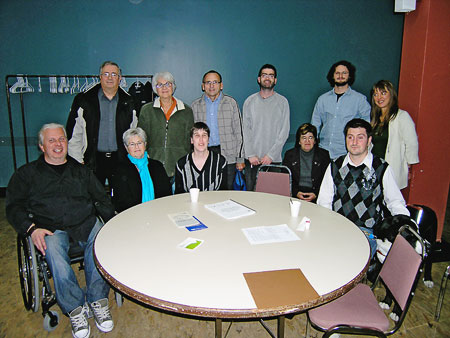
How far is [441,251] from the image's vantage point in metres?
2.53

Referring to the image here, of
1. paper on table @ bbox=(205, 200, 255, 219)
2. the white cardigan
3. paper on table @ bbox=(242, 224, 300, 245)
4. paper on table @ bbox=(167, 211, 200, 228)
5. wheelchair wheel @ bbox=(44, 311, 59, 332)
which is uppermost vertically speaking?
the white cardigan

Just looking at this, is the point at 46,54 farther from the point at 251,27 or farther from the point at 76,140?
the point at 251,27

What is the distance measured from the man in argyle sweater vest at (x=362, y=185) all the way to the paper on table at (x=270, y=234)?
0.80 metres

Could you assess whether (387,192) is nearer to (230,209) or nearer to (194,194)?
(230,209)

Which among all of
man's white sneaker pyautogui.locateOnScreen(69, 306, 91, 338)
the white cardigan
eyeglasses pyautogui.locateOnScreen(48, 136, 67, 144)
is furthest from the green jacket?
the white cardigan

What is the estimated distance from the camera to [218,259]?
1500 millimetres

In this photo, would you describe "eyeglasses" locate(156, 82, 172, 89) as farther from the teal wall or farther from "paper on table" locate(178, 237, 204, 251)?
the teal wall

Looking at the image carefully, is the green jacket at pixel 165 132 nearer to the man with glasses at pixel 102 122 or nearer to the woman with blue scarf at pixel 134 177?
the man with glasses at pixel 102 122

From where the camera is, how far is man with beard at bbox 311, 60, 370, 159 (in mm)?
3516

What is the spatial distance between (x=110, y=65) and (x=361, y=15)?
4461 mm

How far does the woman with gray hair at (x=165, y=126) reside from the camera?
10.7 feet

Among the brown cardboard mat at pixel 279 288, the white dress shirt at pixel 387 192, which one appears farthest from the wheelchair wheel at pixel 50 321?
the white dress shirt at pixel 387 192

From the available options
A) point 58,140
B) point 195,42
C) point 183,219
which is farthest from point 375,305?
point 195,42

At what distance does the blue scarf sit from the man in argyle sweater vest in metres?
1.51
